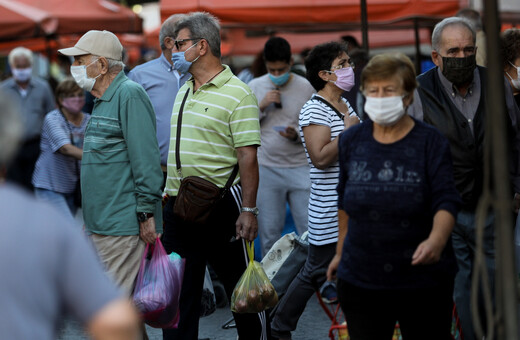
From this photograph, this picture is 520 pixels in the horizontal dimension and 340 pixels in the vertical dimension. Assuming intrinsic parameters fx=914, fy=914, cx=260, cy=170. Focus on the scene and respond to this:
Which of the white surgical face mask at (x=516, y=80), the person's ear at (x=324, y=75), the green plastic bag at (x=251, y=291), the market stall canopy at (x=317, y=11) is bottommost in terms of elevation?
the green plastic bag at (x=251, y=291)

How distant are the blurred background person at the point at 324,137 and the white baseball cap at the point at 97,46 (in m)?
1.16

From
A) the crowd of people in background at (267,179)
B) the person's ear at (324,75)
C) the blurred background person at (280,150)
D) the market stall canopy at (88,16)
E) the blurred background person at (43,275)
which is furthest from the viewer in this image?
the market stall canopy at (88,16)

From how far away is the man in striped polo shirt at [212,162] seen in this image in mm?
5102

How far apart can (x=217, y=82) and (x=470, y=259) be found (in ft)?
5.63

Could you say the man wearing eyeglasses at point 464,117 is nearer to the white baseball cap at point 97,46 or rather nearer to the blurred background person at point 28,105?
the white baseball cap at point 97,46

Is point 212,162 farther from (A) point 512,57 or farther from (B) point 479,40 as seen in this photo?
(B) point 479,40

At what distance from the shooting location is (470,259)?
198 inches

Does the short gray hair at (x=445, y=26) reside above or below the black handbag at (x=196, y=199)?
above

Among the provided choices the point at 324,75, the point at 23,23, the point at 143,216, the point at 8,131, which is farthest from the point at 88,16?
the point at 8,131

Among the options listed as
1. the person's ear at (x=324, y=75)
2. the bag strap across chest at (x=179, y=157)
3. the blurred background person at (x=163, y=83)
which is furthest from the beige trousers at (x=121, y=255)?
the blurred background person at (x=163, y=83)

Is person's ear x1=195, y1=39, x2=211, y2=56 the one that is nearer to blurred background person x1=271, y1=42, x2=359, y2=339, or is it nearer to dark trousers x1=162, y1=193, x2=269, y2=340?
blurred background person x1=271, y1=42, x2=359, y2=339

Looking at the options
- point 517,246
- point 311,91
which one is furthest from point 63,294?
point 311,91

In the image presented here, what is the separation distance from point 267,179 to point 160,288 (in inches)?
108

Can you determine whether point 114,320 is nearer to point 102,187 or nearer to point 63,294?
point 63,294
